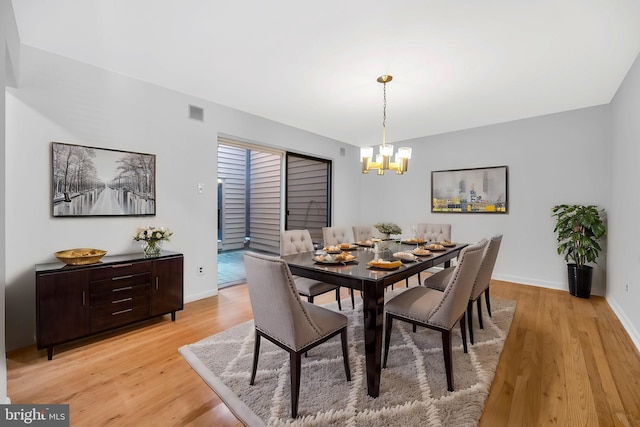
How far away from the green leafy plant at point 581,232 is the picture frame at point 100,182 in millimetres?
5250

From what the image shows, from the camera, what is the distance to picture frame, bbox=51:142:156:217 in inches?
104

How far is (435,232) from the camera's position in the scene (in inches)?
159

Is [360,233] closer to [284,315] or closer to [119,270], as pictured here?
[284,315]

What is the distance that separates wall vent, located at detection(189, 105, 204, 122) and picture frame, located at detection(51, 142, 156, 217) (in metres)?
0.72

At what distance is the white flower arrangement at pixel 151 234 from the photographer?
9.67 feet

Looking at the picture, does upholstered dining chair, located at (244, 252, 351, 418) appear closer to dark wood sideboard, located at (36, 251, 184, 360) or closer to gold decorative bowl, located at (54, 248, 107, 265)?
dark wood sideboard, located at (36, 251, 184, 360)

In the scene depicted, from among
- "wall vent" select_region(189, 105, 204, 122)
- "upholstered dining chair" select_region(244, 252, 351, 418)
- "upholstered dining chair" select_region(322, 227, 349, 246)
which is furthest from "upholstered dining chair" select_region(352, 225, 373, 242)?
"wall vent" select_region(189, 105, 204, 122)

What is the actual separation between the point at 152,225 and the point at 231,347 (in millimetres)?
1726

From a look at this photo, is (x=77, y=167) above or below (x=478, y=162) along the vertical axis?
below

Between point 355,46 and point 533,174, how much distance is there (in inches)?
143

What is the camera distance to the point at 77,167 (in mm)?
2738

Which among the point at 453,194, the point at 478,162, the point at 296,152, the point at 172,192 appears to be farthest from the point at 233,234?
the point at 478,162

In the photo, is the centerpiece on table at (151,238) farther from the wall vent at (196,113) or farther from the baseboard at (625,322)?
the baseboard at (625,322)

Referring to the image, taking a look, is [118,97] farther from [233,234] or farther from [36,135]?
[233,234]
